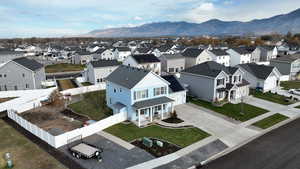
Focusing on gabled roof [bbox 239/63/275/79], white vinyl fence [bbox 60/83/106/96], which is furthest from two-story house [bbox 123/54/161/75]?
gabled roof [bbox 239/63/275/79]

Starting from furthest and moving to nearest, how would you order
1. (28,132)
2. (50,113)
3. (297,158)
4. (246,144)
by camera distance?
1. (50,113)
2. (28,132)
3. (246,144)
4. (297,158)

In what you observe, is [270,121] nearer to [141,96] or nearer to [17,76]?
[141,96]

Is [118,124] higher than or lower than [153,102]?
lower

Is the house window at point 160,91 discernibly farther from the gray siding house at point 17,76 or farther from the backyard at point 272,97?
the gray siding house at point 17,76

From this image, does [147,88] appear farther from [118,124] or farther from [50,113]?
[50,113]

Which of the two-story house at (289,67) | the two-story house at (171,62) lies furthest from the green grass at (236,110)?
the two-story house at (289,67)

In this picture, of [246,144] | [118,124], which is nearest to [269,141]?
[246,144]
